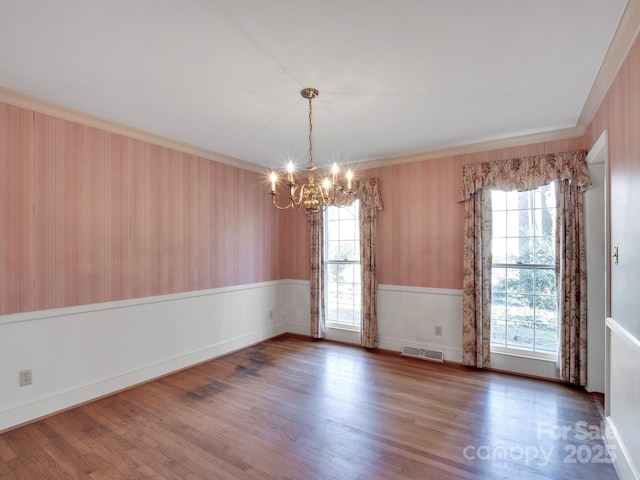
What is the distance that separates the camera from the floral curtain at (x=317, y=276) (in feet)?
16.9

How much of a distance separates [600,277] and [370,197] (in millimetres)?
2751

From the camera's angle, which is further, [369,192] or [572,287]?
[369,192]

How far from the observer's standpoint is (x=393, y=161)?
4598 millimetres

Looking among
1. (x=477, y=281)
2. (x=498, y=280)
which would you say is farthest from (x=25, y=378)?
(x=498, y=280)

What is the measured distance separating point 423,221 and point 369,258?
0.92 m

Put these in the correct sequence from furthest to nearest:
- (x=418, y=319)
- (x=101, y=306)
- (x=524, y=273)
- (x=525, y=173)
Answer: (x=418, y=319), (x=524, y=273), (x=525, y=173), (x=101, y=306)

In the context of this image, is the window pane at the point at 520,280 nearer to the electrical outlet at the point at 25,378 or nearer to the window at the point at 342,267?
the window at the point at 342,267

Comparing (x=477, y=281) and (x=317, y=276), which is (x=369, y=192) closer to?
(x=317, y=276)

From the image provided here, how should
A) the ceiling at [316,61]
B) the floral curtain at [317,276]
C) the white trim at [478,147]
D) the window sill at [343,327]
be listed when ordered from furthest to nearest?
1. the floral curtain at [317,276]
2. the window sill at [343,327]
3. the white trim at [478,147]
4. the ceiling at [316,61]

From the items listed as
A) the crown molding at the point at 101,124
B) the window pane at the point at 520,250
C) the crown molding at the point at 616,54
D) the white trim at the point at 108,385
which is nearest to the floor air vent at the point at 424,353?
the window pane at the point at 520,250

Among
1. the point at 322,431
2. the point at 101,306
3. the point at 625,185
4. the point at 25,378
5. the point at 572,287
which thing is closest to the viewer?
the point at 625,185

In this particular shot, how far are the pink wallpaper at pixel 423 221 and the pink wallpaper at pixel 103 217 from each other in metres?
2.21

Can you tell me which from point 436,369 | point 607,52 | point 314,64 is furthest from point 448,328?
point 314,64

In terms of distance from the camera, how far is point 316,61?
2.21 metres
